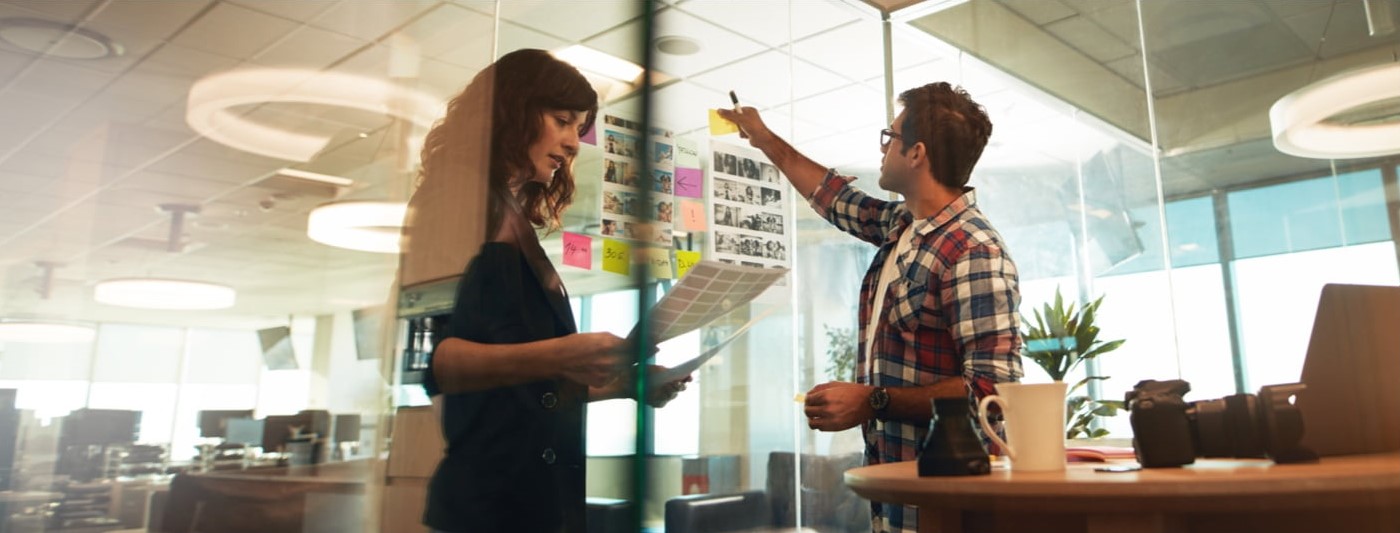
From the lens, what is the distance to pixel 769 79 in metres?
3.95

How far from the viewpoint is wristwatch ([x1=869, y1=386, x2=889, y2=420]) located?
138 cm

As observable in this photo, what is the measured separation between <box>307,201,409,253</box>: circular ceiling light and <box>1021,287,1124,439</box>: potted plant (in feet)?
8.12

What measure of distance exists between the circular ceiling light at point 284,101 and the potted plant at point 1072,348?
2.45 metres

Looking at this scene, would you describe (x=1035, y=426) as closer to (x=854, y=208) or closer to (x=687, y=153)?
(x=854, y=208)

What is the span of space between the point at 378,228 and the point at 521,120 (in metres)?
0.47

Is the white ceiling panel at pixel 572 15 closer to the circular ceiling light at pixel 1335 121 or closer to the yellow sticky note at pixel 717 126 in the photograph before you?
the yellow sticky note at pixel 717 126

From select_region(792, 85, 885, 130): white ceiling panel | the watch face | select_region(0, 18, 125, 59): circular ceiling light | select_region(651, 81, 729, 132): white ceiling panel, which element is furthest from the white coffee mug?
select_region(792, 85, 885, 130): white ceiling panel

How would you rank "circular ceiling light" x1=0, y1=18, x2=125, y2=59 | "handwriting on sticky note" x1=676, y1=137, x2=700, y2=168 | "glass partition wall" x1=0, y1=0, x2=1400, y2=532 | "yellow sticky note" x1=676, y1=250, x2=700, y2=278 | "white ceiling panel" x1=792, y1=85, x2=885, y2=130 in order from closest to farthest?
"glass partition wall" x1=0, y1=0, x2=1400, y2=532, "circular ceiling light" x1=0, y1=18, x2=125, y2=59, "yellow sticky note" x1=676, y1=250, x2=700, y2=278, "handwriting on sticky note" x1=676, y1=137, x2=700, y2=168, "white ceiling panel" x1=792, y1=85, x2=885, y2=130

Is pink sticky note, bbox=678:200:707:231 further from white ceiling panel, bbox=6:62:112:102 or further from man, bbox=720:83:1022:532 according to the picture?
white ceiling panel, bbox=6:62:112:102

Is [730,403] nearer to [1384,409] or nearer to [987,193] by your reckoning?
[987,193]

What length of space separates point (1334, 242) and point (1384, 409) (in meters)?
1.97

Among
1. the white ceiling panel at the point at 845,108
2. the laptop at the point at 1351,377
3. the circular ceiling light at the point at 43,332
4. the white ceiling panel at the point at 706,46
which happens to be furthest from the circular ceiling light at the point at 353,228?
the white ceiling panel at the point at 845,108

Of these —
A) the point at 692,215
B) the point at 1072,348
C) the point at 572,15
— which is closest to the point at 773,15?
Answer: the point at 692,215

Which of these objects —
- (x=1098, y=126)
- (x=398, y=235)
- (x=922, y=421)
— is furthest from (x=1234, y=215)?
(x=398, y=235)
